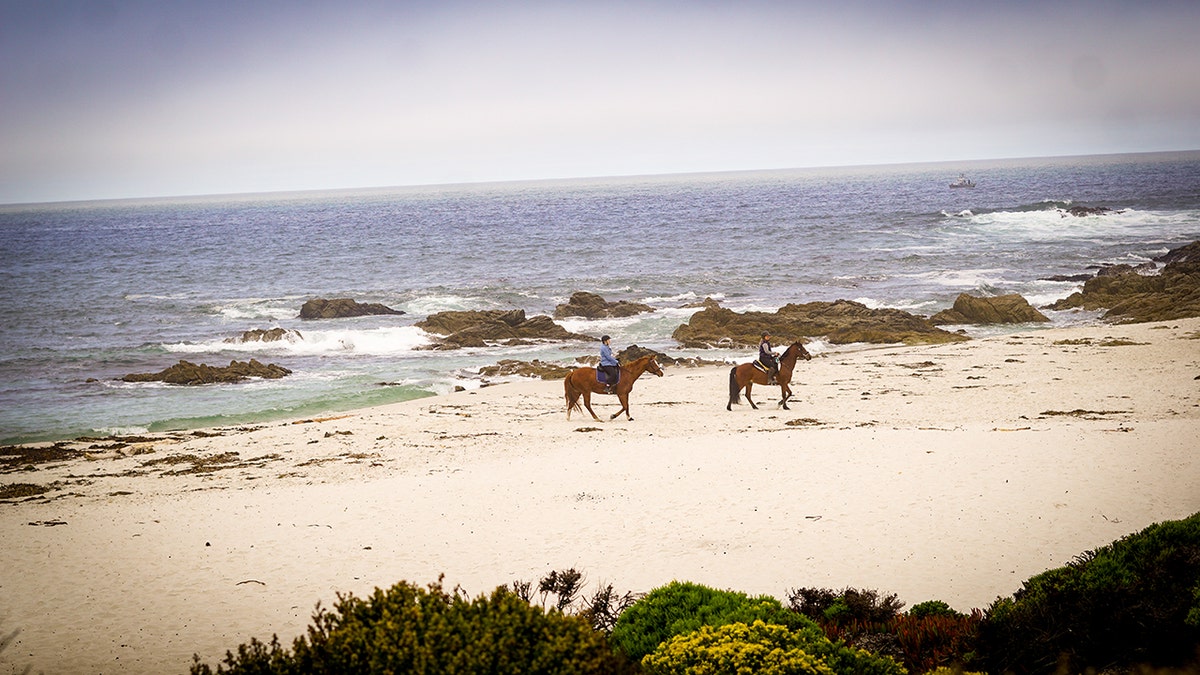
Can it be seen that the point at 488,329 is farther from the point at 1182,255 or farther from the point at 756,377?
the point at 1182,255

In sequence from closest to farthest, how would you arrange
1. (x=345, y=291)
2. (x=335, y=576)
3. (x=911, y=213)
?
1. (x=335, y=576)
2. (x=345, y=291)
3. (x=911, y=213)

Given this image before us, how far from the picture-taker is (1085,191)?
112250mm

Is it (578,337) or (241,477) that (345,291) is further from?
(241,477)

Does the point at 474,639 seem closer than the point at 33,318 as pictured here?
Yes

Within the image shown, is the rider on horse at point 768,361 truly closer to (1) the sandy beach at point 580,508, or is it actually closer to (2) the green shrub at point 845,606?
(1) the sandy beach at point 580,508

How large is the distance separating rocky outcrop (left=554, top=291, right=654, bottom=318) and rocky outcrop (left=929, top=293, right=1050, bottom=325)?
1318 centimetres

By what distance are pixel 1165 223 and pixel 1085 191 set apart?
51666 mm

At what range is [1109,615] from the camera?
5.83 m

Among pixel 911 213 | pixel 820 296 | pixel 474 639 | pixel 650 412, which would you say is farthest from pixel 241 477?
pixel 911 213

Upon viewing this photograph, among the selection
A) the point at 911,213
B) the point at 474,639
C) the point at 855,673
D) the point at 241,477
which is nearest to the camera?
the point at 474,639

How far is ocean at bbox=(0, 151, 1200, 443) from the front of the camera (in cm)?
2683

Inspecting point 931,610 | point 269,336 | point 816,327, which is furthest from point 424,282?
point 931,610

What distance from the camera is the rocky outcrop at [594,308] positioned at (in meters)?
38.9

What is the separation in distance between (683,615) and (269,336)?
1264 inches
